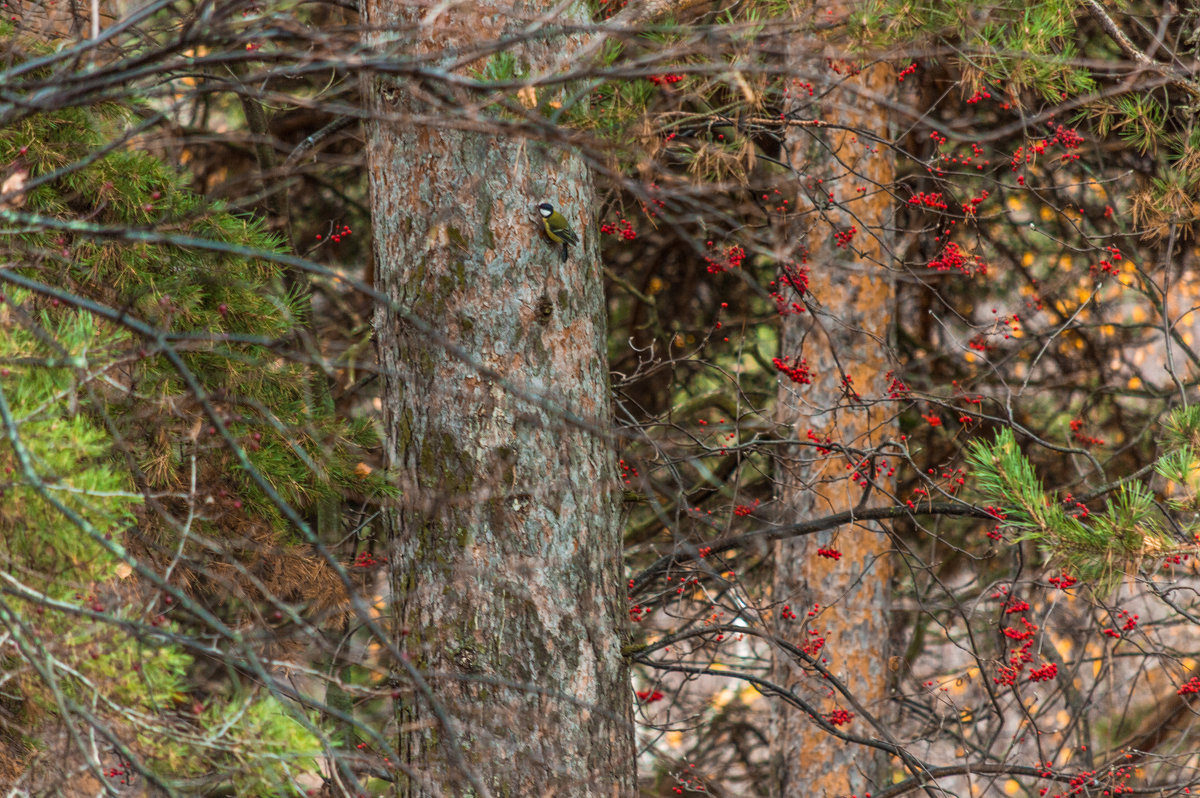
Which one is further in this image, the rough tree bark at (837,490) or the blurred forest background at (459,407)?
the rough tree bark at (837,490)

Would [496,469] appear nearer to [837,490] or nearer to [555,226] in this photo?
[555,226]

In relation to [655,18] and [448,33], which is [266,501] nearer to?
[448,33]

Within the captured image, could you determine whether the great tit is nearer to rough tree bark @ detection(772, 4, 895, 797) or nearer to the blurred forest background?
the blurred forest background

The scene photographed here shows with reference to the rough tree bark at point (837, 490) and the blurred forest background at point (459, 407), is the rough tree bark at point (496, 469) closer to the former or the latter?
the blurred forest background at point (459, 407)

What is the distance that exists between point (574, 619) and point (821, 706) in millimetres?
2872

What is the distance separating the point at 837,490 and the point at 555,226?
2.80 metres

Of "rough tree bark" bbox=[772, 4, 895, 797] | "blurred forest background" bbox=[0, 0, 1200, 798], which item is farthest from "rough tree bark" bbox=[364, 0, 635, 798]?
"rough tree bark" bbox=[772, 4, 895, 797]

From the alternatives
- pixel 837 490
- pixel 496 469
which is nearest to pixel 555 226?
pixel 496 469

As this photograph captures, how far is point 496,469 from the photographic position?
2.85m

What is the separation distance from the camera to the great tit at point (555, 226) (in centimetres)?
295

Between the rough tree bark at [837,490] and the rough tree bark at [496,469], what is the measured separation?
222 centimetres

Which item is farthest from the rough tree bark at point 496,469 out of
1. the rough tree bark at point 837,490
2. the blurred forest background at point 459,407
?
the rough tree bark at point 837,490

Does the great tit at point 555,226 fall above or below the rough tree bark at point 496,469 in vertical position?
above

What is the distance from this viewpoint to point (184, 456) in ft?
11.5
